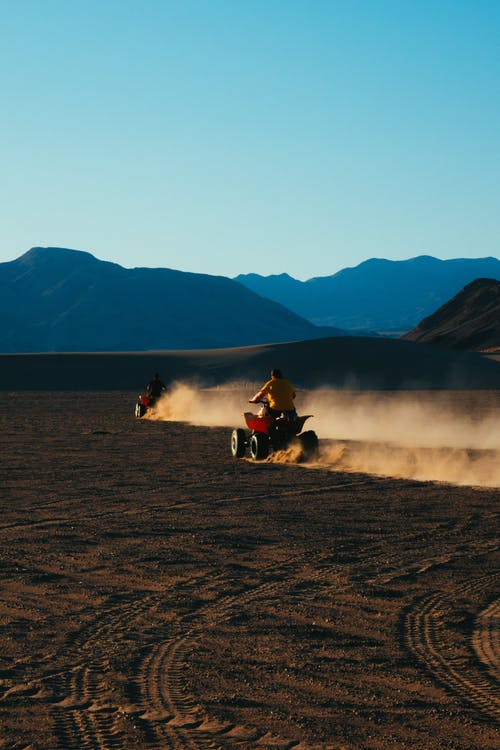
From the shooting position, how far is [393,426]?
102 ft

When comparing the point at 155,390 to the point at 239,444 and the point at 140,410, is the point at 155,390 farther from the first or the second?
A: the point at 239,444

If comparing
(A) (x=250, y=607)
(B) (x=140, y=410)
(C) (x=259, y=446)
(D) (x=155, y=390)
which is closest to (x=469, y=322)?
(D) (x=155, y=390)

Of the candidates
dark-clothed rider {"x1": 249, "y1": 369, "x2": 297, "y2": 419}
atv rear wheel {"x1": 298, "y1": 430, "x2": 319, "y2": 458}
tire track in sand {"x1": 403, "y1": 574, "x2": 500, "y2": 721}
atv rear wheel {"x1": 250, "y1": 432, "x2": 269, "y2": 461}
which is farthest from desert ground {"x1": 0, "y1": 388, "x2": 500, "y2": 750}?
dark-clothed rider {"x1": 249, "y1": 369, "x2": 297, "y2": 419}

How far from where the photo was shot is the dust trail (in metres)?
19.6

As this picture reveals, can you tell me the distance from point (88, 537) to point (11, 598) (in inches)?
118

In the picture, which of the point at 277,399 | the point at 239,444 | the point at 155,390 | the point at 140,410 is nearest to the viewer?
the point at 277,399

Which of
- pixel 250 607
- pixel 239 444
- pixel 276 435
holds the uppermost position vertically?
pixel 276 435

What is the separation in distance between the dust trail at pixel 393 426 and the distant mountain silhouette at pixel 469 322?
230 ft

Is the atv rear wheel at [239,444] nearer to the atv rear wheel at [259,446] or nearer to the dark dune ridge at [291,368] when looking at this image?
the atv rear wheel at [259,446]

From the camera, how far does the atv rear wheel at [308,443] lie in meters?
20.5

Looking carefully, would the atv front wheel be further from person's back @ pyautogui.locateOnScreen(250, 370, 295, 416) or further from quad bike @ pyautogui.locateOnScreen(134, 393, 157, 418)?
person's back @ pyautogui.locateOnScreen(250, 370, 295, 416)

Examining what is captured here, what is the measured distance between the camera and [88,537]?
1220 centimetres

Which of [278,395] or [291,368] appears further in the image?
[291,368]

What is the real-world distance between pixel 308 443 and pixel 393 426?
1101 cm
